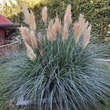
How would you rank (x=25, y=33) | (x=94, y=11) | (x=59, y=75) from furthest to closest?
(x=94, y=11), (x=59, y=75), (x=25, y=33)

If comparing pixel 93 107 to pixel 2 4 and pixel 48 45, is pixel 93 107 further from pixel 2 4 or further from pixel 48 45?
pixel 2 4

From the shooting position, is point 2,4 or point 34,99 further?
point 2,4

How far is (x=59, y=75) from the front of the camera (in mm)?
1751

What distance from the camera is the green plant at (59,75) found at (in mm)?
1611

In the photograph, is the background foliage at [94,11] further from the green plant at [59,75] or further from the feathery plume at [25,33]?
the feathery plume at [25,33]

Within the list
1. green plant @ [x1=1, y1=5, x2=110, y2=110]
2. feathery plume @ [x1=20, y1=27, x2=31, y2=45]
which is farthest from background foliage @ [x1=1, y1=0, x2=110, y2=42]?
feathery plume @ [x1=20, y1=27, x2=31, y2=45]

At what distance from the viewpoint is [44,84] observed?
1669 mm

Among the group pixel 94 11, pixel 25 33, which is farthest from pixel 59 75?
Answer: pixel 94 11

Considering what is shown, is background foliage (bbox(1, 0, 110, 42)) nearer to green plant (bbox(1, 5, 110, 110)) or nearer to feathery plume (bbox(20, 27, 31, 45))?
green plant (bbox(1, 5, 110, 110))

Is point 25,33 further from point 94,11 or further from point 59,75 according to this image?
point 94,11

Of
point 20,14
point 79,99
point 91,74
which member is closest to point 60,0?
point 20,14

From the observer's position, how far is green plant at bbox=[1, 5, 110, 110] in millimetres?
1611

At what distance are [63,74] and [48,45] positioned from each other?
573mm

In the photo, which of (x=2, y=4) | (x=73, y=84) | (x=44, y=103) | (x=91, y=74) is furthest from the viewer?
(x=2, y=4)
